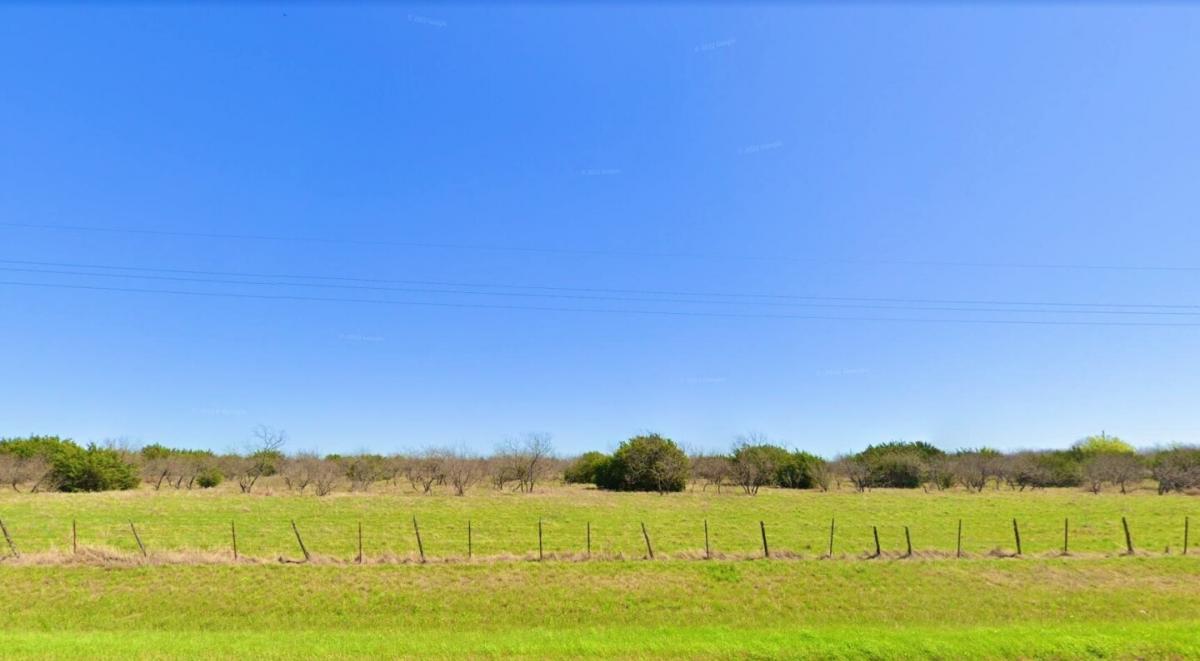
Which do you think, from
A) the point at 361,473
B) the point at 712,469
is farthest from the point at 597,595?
the point at 361,473

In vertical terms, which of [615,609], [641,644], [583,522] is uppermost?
[641,644]

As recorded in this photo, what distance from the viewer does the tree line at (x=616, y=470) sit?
62625 mm

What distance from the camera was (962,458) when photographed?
3211 inches

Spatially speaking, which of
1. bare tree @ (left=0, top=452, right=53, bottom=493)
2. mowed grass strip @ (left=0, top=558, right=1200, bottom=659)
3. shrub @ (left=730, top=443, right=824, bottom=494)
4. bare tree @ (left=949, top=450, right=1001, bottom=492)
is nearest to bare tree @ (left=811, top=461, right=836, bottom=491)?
shrub @ (left=730, top=443, right=824, bottom=494)

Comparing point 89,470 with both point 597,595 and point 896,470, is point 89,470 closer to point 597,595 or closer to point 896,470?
point 597,595

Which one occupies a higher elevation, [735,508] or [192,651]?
[192,651]

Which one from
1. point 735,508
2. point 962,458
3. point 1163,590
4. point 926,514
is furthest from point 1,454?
point 962,458

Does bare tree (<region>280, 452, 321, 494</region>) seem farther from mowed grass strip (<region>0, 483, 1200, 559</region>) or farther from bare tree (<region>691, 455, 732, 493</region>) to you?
bare tree (<region>691, 455, 732, 493</region>)

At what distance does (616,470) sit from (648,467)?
4567 mm

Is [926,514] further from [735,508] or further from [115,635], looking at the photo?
[115,635]

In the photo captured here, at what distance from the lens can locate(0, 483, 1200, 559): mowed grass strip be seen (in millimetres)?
27891

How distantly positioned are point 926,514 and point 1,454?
333ft

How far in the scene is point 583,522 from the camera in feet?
123

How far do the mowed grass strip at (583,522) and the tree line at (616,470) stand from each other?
13923 millimetres
